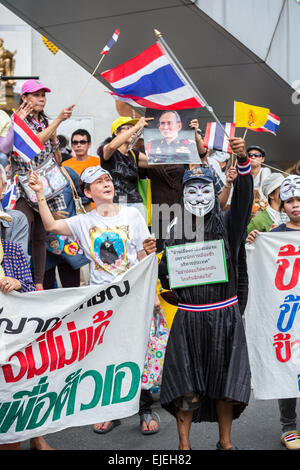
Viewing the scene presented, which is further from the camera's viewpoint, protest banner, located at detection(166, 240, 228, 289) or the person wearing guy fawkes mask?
protest banner, located at detection(166, 240, 228, 289)

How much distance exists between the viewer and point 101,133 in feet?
61.5

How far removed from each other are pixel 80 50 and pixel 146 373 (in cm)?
→ 500

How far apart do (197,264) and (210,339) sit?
1.61 ft

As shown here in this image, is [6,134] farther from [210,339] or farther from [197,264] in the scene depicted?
[210,339]

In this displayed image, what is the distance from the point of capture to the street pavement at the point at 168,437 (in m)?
4.79

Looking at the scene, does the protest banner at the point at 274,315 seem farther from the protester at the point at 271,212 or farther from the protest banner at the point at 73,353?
the protester at the point at 271,212

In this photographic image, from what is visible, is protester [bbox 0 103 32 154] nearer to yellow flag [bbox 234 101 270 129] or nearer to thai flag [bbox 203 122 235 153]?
thai flag [bbox 203 122 235 153]

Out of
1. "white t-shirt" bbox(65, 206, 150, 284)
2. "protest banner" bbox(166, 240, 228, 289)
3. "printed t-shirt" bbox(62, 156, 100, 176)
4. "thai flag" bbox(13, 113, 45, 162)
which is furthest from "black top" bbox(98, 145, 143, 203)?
"printed t-shirt" bbox(62, 156, 100, 176)

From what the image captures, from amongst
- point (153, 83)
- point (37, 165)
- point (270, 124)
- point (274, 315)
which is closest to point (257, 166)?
point (270, 124)

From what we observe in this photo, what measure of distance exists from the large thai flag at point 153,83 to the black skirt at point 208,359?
187 centimetres

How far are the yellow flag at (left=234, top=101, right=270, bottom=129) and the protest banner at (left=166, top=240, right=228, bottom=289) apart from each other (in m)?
2.60

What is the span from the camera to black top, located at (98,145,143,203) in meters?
6.03
